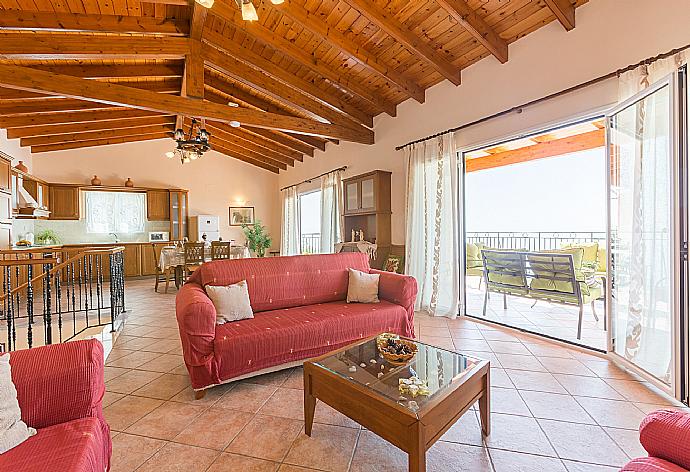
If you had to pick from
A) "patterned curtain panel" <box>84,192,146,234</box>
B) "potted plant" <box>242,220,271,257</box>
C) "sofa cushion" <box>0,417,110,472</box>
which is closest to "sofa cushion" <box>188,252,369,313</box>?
"sofa cushion" <box>0,417,110,472</box>

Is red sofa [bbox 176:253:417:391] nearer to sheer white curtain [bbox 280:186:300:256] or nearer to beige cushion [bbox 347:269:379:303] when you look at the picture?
beige cushion [bbox 347:269:379:303]

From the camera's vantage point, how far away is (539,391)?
2.40m

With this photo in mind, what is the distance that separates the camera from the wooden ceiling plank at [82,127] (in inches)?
253

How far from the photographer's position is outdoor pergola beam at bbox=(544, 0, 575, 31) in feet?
9.59

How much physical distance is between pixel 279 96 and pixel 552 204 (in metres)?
5.95

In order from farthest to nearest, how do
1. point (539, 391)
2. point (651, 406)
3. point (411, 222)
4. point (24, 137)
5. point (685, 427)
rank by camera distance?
point (24, 137) < point (411, 222) < point (539, 391) < point (651, 406) < point (685, 427)

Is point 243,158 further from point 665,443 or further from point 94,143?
point 665,443

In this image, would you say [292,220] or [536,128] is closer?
[536,128]

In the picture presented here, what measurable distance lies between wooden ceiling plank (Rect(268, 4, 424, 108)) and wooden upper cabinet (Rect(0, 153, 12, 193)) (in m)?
5.11

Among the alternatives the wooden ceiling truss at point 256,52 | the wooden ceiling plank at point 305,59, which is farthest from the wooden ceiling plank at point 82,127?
the wooden ceiling plank at point 305,59

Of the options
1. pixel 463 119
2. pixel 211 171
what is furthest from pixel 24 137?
pixel 463 119

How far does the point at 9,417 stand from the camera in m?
1.20

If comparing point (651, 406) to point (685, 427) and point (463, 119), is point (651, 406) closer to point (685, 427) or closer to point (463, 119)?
point (685, 427)

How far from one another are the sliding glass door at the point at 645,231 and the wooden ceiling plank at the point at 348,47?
2512 millimetres
